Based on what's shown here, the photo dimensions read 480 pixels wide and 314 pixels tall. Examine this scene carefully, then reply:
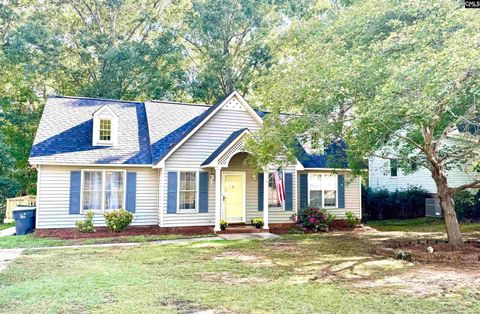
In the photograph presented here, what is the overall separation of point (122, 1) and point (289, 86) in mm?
20007

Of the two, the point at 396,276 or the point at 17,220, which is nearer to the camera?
the point at 396,276

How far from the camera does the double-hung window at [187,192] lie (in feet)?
47.3

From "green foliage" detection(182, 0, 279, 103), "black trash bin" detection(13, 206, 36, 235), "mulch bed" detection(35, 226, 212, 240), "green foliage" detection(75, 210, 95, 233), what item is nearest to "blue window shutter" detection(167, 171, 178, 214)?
"mulch bed" detection(35, 226, 212, 240)

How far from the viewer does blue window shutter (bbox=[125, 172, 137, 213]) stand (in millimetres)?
14133

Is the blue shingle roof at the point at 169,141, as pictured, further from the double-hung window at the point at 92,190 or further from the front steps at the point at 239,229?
the front steps at the point at 239,229

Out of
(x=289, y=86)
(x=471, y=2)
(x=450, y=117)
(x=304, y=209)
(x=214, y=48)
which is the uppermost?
(x=214, y=48)

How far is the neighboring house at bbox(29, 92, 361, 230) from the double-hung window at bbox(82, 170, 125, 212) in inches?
1.4

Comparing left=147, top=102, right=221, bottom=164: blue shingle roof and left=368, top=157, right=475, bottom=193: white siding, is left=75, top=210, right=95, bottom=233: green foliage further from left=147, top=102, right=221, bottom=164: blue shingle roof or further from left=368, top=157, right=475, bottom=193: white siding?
left=368, top=157, right=475, bottom=193: white siding

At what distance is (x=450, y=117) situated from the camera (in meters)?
10.9

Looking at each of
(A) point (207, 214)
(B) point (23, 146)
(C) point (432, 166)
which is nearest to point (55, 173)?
(A) point (207, 214)

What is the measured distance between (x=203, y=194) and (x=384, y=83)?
8.25 m

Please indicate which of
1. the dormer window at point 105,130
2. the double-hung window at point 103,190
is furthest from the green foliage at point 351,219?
the dormer window at point 105,130

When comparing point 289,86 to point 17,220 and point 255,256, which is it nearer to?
point 255,256

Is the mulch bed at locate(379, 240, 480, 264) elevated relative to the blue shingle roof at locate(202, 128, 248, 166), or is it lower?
lower
